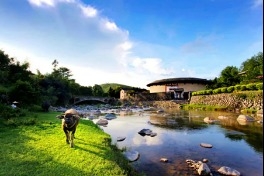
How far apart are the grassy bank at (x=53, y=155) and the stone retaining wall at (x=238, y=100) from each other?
21459 mm

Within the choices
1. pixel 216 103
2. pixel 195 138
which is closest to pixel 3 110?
pixel 195 138

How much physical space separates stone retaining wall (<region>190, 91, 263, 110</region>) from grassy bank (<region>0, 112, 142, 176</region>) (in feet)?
70.4

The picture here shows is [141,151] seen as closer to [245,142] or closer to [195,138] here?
[195,138]

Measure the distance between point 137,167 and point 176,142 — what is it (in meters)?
4.34

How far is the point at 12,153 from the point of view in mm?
6508

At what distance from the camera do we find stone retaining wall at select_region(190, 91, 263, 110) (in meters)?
25.0

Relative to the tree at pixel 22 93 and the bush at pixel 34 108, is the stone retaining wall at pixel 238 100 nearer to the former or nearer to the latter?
the bush at pixel 34 108

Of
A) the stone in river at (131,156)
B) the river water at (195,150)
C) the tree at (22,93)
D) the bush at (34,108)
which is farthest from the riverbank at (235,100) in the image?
the tree at (22,93)

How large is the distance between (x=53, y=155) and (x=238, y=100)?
27521mm

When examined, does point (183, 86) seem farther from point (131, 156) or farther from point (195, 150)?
point (131, 156)

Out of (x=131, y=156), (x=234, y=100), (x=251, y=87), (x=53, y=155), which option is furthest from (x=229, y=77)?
(x=53, y=155)

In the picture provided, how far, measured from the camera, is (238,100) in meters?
29.1

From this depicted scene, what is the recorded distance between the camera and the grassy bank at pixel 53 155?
562 cm

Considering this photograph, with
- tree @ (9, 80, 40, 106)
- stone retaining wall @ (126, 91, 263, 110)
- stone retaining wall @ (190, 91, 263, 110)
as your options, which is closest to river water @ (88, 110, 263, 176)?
tree @ (9, 80, 40, 106)
